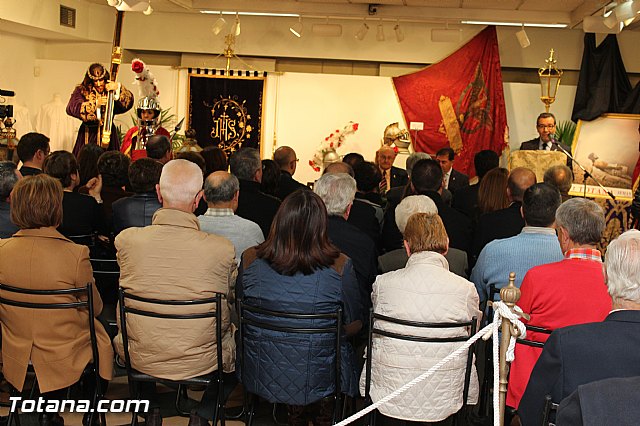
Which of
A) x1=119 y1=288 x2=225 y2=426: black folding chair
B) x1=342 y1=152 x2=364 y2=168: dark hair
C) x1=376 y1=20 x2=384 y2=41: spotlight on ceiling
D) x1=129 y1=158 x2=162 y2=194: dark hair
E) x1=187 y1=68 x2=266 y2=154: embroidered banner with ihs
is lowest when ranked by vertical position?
x1=119 y1=288 x2=225 y2=426: black folding chair

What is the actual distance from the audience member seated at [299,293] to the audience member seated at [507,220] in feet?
5.71

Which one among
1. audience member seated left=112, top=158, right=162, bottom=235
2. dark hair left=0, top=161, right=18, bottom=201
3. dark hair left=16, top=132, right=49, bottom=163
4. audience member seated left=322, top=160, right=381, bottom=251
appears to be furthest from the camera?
dark hair left=16, top=132, right=49, bottom=163

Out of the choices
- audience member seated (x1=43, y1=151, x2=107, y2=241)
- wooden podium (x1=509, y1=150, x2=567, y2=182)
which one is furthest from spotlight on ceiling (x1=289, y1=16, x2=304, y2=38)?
audience member seated (x1=43, y1=151, x2=107, y2=241)

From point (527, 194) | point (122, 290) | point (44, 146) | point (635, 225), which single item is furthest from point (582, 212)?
point (635, 225)

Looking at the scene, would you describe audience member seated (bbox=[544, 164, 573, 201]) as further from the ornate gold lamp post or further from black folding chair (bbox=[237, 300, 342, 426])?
the ornate gold lamp post

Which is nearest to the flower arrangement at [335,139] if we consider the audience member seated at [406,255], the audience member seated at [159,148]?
the audience member seated at [159,148]

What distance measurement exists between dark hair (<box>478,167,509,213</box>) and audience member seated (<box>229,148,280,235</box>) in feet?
4.54

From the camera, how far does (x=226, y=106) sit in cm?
1142

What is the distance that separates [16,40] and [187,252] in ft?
27.7

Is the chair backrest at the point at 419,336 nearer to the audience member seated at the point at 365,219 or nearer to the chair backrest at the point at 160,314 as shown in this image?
the chair backrest at the point at 160,314

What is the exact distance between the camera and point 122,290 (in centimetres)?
349

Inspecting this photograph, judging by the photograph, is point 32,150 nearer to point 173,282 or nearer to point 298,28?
point 173,282

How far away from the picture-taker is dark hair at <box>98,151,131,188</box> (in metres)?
5.19

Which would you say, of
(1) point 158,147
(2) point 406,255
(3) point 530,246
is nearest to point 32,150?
(1) point 158,147
